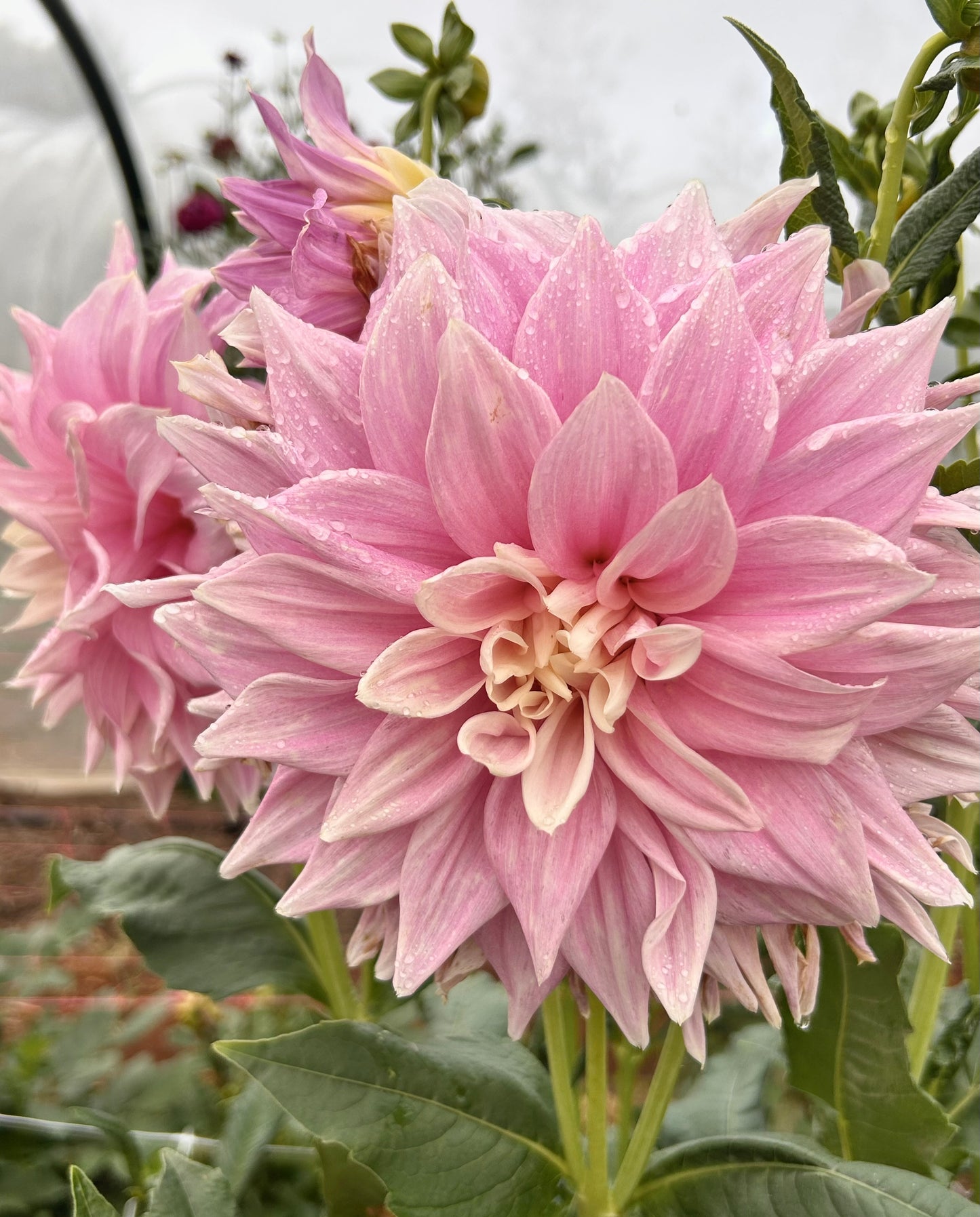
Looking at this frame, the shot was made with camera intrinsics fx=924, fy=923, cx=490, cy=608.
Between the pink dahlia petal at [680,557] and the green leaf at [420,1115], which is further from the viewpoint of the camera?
the green leaf at [420,1115]

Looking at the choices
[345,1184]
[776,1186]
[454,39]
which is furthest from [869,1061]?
[454,39]

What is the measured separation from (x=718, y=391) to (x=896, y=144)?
166 millimetres

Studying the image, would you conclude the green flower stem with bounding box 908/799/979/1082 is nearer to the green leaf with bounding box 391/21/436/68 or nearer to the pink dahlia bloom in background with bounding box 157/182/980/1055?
the pink dahlia bloom in background with bounding box 157/182/980/1055

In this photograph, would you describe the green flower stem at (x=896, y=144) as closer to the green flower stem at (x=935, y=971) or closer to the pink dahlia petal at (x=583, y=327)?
the pink dahlia petal at (x=583, y=327)

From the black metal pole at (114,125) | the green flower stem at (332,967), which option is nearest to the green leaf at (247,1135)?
the green flower stem at (332,967)

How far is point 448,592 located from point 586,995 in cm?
18

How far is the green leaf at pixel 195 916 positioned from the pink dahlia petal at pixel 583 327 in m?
0.44

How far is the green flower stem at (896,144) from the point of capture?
1.14 feet

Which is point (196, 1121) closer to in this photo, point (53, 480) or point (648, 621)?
point (53, 480)

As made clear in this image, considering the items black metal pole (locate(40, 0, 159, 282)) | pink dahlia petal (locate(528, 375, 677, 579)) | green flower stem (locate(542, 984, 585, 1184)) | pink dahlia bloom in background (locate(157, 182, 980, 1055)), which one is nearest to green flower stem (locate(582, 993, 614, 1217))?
green flower stem (locate(542, 984, 585, 1184))

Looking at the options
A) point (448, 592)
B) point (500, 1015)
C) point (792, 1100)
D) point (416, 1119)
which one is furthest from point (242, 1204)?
point (448, 592)

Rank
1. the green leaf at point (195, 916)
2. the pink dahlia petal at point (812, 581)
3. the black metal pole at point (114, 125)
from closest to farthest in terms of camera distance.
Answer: the pink dahlia petal at point (812, 581) < the green leaf at point (195, 916) < the black metal pole at point (114, 125)

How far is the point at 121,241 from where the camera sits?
591 mm

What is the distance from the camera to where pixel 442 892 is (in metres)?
0.31
